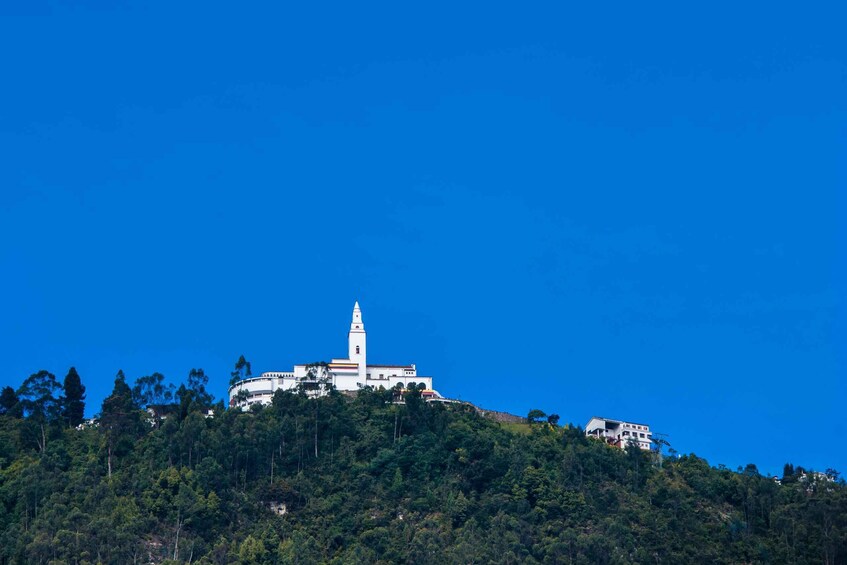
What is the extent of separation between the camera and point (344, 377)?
99500 millimetres

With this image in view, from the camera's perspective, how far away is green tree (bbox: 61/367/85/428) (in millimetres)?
92312

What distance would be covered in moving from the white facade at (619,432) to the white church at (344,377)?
10057 mm

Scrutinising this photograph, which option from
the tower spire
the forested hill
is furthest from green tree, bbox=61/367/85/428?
the tower spire

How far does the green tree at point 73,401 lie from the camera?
9231cm

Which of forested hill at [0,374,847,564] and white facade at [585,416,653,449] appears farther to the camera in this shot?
white facade at [585,416,653,449]

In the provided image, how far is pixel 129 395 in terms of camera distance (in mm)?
92562

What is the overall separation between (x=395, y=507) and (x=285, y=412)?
10.3 meters

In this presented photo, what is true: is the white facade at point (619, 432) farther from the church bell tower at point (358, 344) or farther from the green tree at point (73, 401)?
the green tree at point (73, 401)

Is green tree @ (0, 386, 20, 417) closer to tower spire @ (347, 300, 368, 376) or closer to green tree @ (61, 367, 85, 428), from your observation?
green tree @ (61, 367, 85, 428)

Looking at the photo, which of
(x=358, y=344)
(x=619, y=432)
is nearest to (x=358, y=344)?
(x=358, y=344)

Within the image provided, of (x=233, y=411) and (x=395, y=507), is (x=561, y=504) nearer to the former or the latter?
(x=395, y=507)

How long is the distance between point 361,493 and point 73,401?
19312 mm

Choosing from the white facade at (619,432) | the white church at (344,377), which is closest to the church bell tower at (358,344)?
the white church at (344,377)

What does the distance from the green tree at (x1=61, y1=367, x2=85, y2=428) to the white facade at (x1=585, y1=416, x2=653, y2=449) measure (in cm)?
2999
